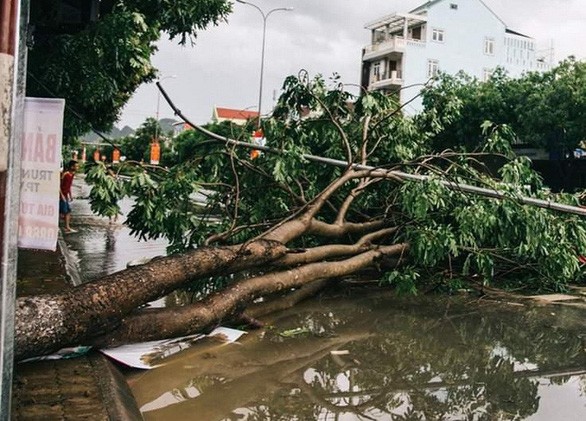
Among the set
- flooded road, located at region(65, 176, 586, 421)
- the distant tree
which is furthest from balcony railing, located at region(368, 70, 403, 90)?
flooded road, located at region(65, 176, 586, 421)

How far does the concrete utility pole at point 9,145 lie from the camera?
2.11 metres

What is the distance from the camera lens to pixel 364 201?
912cm

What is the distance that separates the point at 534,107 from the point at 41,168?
29.4m

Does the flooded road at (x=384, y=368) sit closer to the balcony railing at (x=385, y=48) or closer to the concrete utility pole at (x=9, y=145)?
the concrete utility pole at (x=9, y=145)

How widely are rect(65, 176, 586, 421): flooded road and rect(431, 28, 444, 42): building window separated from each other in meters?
41.0

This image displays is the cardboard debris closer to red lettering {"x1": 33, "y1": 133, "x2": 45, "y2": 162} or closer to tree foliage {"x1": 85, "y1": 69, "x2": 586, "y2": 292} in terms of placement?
tree foliage {"x1": 85, "y1": 69, "x2": 586, "y2": 292}

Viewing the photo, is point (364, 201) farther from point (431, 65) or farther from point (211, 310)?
point (431, 65)

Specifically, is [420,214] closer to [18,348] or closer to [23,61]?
[18,348]

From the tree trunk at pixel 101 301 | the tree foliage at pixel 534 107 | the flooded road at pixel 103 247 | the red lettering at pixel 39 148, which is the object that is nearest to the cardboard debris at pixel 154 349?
the tree trunk at pixel 101 301

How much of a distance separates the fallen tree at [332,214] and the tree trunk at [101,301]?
1.1 inches

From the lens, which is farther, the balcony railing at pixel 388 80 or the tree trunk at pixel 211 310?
the balcony railing at pixel 388 80

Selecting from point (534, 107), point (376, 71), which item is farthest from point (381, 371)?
point (376, 71)

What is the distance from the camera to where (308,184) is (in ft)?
28.7

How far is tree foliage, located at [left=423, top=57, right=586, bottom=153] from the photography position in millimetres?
27531
